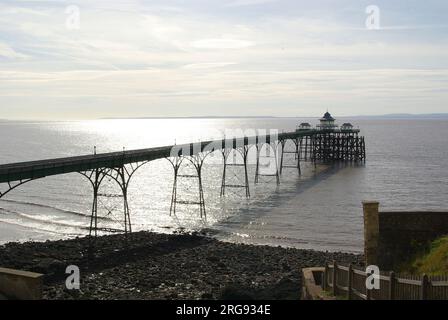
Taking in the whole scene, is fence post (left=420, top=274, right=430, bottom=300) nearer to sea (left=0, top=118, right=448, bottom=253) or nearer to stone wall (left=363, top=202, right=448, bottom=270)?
stone wall (left=363, top=202, right=448, bottom=270)

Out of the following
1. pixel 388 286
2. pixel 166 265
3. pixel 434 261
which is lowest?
pixel 166 265

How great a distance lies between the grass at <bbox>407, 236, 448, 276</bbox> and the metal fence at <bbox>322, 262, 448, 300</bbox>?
2895mm

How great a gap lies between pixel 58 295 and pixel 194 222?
19440mm

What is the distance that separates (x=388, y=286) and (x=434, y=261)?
4.73 metres

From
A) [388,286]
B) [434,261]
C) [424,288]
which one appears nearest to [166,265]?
[434,261]

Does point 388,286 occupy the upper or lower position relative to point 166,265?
upper

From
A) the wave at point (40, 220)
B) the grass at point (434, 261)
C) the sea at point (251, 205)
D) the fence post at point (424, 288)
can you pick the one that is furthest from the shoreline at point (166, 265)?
the wave at point (40, 220)

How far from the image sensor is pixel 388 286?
12133 millimetres

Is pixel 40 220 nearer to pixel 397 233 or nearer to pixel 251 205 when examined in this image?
pixel 251 205
